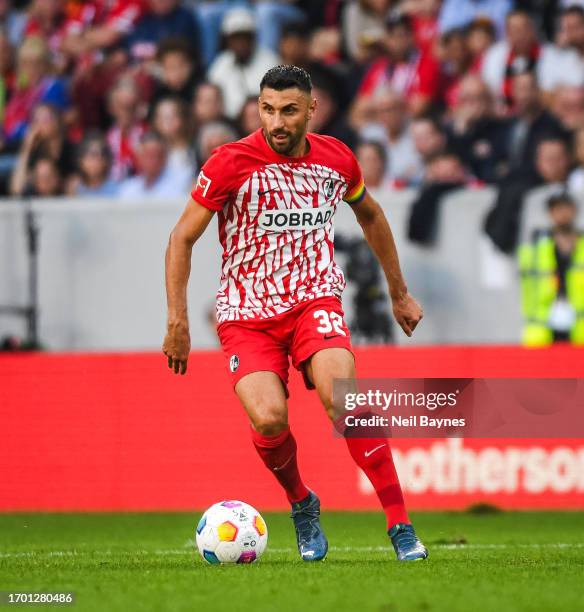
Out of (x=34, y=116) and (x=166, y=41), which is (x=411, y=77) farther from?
(x=34, y=116)

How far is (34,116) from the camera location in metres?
15.8

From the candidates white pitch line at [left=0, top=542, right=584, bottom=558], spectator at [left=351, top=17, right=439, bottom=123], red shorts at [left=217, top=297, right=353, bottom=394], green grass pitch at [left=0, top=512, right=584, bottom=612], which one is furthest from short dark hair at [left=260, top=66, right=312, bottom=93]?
spectator at [left=351, top=17, right=439, bottom=123]

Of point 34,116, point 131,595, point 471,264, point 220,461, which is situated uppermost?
point 34,116

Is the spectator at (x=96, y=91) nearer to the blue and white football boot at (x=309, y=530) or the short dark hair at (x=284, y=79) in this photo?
the short dark hair at (x=284, y=79)

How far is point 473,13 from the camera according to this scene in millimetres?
14508

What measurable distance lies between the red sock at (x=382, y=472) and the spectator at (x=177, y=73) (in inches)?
340

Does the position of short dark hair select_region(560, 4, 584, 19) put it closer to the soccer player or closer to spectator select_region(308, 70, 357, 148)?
spectator select_region(308, 70, 357, 148)

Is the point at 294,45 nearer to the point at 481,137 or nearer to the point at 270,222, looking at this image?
the point at 481,137

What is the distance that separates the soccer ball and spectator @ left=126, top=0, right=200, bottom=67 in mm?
9251

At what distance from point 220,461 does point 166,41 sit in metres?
5.51

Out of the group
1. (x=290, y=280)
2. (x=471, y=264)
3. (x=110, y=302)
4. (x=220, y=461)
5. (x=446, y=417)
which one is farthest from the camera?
(x=110, y=302)

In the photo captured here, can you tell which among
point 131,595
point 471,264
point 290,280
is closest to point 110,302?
point 471,264

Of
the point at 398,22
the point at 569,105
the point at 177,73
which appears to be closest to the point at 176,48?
the point at 177,73

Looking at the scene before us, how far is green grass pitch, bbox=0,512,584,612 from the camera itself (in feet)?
18.4
